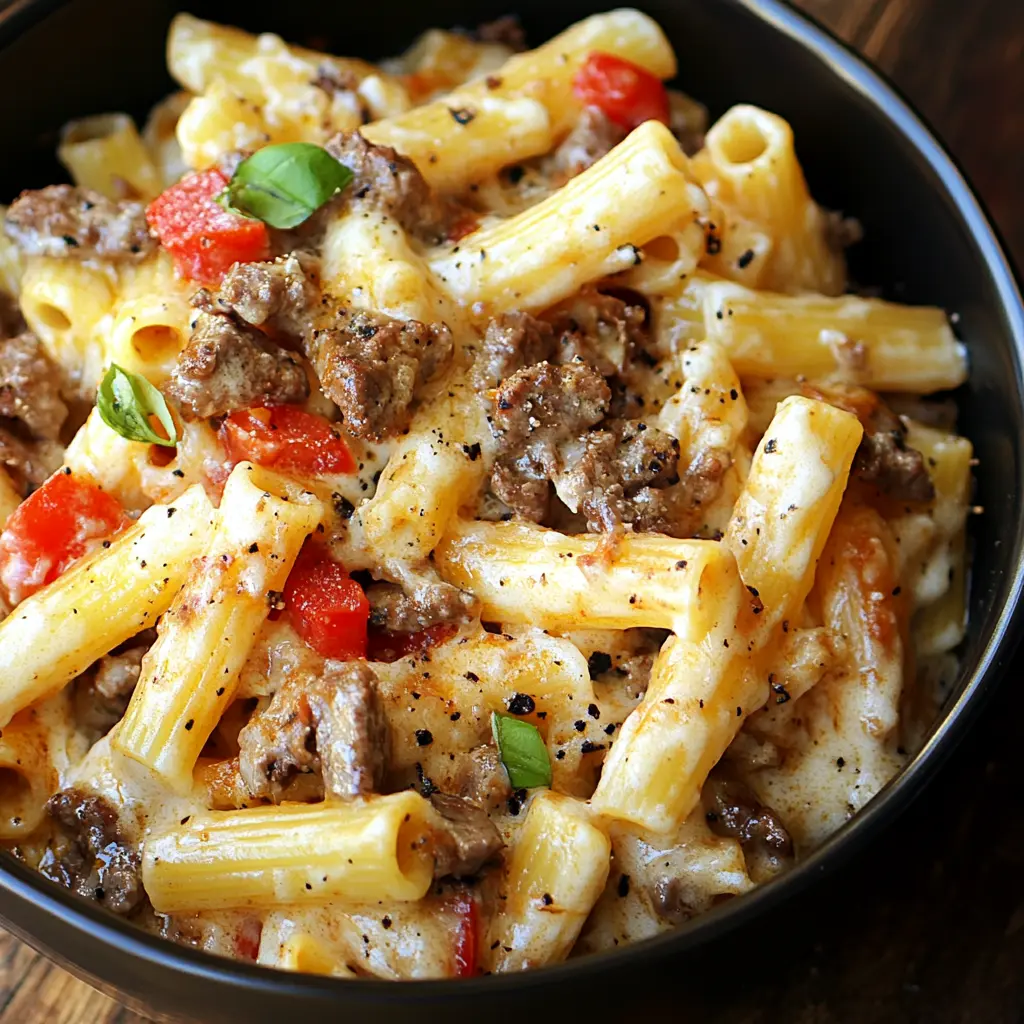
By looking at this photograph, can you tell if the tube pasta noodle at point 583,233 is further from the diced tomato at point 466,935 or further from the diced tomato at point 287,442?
the diced tomato at point 466,935

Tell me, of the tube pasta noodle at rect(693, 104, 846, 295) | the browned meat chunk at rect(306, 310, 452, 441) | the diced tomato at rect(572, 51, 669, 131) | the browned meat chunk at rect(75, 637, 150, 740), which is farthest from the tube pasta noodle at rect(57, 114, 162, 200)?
the tube pasta noodle at rect(693, 104, 846, 295)

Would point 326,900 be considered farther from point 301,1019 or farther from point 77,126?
point 77,126

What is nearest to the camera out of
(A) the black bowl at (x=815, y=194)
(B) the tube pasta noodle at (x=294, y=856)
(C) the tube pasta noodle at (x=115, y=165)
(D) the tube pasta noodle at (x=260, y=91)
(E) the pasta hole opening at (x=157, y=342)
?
(A) the black bowl at (x=815, y=194)

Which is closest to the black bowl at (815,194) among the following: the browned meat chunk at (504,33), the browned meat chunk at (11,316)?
the browned meat chunk at (504,33)

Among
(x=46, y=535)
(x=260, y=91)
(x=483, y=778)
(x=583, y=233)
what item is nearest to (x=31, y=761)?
(x=46, y=535)

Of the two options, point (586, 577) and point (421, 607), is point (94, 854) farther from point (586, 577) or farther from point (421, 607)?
point (586, 577)
